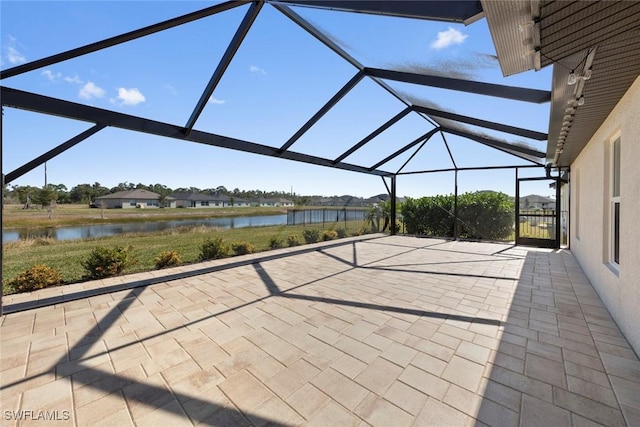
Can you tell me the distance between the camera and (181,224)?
11.2 meters

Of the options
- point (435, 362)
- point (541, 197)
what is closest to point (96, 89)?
point (435, 362)

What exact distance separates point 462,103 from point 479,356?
393 cm

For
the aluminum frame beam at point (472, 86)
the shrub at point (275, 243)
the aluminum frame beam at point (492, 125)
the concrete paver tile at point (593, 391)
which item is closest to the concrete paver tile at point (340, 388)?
the concrete paver tile at point (593, 391)

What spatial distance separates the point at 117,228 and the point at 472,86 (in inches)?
466

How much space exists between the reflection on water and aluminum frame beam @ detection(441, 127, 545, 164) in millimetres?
7946

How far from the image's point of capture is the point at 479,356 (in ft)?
6.79

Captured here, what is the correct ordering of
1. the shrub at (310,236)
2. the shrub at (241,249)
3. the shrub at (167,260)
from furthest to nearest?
the shrub at (310,236) → the shrub at (241,249) → the shrub at (167,260)

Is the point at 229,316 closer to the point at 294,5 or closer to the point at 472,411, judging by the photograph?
the point at 472,411

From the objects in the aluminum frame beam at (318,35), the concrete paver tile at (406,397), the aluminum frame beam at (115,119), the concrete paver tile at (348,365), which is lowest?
the concrete paver tile at (348,365)

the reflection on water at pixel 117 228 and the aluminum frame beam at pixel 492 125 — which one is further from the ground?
the aluminum frame beam at pixel 492 125

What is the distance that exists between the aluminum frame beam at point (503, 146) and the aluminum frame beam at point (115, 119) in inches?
186

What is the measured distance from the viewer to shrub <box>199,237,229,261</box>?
5.58 metres

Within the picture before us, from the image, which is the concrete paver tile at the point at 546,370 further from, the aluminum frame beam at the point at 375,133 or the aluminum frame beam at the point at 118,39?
the aluminum frame beam at the point at 375,133

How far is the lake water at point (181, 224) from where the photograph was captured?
760cm
